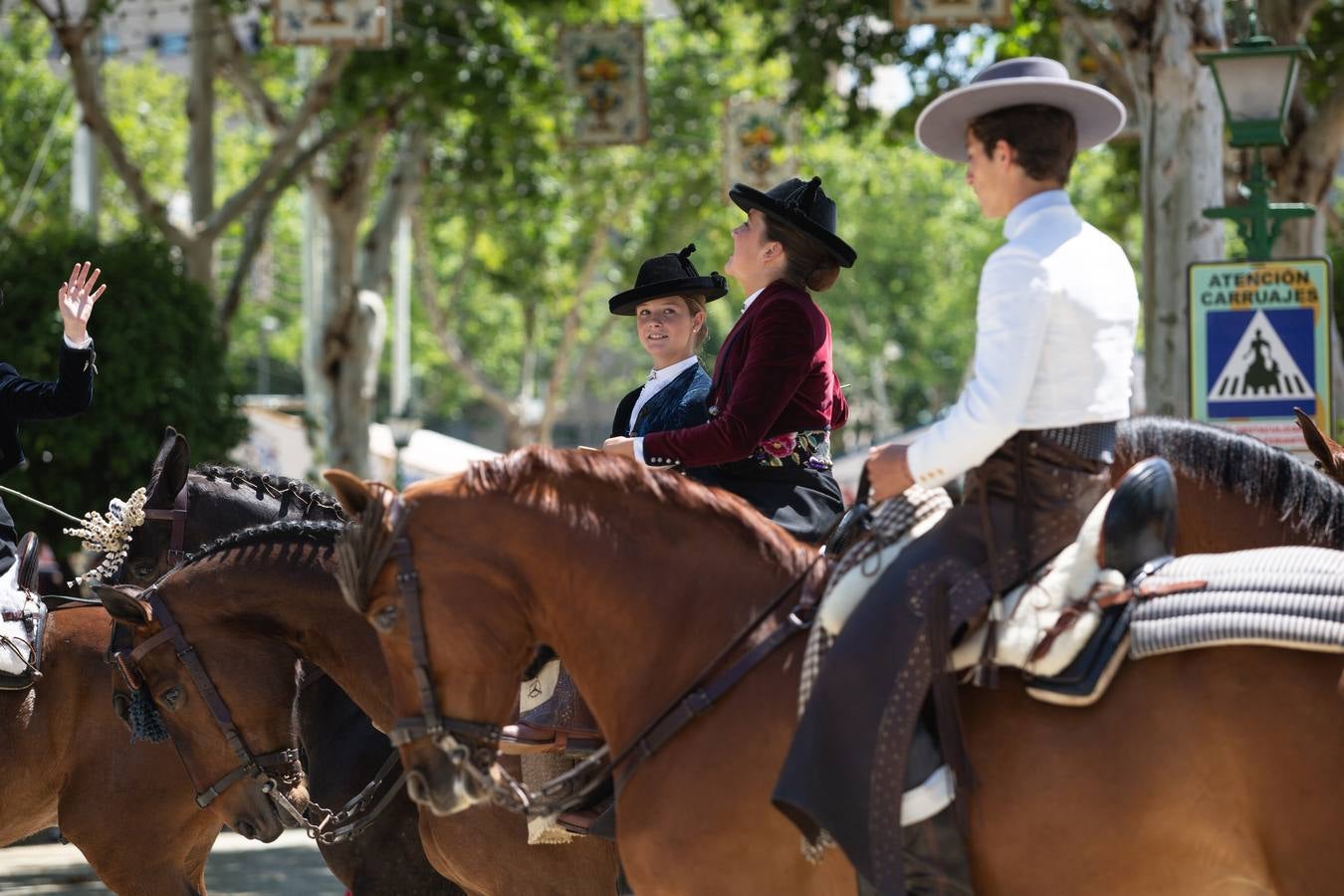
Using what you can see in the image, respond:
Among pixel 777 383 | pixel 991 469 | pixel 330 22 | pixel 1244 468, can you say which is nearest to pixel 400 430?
pixel 330 22

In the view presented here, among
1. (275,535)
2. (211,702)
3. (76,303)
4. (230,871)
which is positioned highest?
(76,303)

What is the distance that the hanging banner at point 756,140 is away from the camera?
2012 cm

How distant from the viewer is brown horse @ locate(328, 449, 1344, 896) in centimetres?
343

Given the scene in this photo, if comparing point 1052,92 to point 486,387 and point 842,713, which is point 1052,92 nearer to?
point 842,713

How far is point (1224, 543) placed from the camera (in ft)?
17.2

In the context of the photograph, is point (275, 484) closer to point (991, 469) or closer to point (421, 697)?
point (421, 697)

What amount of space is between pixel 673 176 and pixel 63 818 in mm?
26289

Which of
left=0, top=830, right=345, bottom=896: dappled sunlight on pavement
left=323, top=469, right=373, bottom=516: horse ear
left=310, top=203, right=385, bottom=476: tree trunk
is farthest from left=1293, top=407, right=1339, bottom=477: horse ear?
left=310, top=203, right=385, bottom=476: tree trunk

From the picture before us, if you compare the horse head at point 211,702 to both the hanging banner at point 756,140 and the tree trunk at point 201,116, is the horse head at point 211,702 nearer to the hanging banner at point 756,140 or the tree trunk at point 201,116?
the tree trunk at point 201,116

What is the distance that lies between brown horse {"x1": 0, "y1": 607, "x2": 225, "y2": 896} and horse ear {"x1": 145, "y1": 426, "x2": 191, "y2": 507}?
72cm

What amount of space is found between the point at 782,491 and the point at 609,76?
13045 mm

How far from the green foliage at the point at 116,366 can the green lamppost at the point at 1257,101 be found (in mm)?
8316

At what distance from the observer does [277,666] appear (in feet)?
18.8

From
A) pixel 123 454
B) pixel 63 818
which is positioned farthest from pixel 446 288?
→ pixel 63 818
